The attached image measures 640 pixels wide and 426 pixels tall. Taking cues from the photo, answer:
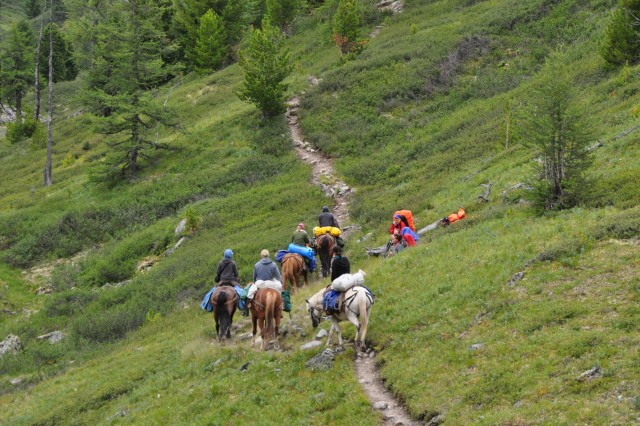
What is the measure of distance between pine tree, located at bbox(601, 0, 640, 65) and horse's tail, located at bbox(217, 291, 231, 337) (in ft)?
86.4

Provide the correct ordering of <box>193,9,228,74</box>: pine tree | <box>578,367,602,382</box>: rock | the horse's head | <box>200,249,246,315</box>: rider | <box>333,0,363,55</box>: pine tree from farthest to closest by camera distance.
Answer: <box>193,9,228,74</box>: pine tree
<box>333,0,363,55</box>: pine tree
<box>200,249,246,315</box>: rider
the horse's head
<box>578,367,602,382</box>: rock

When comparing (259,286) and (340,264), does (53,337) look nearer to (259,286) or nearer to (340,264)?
(259,286)

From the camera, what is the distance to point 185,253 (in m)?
30.1

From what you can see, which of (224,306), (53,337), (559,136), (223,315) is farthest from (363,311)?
(53,337)

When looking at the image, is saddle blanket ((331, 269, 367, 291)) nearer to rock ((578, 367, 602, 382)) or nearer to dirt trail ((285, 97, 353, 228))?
rock ((578, 367, 602, 382))

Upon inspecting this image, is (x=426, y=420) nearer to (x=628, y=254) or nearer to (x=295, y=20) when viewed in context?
(x=628, y=254)

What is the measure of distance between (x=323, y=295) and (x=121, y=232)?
24.9m

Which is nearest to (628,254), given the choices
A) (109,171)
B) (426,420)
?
(426,420)

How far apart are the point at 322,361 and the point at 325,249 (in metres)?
8.25

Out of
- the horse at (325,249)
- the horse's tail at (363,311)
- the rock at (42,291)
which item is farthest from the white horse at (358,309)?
the rock at (42,291)

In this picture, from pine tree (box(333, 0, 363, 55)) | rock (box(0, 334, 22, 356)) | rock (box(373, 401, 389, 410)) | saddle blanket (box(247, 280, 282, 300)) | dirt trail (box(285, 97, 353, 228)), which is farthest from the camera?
pine tree (box(333, 0, 363, 55))

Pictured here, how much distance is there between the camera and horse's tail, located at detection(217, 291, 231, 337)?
1761 centimetres

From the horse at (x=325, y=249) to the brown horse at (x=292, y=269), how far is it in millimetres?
1103

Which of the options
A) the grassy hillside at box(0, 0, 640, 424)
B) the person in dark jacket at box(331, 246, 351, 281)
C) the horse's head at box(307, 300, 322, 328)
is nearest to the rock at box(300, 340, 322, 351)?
the horse's head at box(307, 300, 322, 328)
